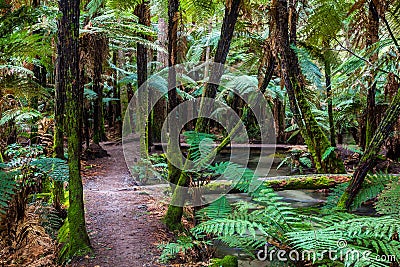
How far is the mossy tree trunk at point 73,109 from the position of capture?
84.0 inches

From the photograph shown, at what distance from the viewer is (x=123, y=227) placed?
3100 mm

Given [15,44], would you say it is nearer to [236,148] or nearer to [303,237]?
[303,237]

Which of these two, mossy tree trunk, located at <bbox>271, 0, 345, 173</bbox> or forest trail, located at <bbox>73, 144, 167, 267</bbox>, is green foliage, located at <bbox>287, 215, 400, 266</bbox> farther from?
mossy tree trunk, located at <bbox>271, 0, 345, 173</bbox>

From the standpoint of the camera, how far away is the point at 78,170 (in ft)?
7.61

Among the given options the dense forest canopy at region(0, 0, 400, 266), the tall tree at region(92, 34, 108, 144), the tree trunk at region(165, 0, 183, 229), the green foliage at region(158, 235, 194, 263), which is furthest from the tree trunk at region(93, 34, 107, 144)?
the green foliage at region(158, 235, 194, 263)

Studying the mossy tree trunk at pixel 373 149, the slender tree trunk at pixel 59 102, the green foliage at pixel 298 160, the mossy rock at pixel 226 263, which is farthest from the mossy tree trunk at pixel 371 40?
the slender tree trunk at pixel 59 102

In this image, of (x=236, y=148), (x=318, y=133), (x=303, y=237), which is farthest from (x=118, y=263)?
(x=236, y=148)

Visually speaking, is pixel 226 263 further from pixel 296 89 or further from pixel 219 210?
pixel 296 89

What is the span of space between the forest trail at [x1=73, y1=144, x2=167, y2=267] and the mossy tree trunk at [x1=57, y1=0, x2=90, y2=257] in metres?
0.17

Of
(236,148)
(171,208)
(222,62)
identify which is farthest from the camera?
(236,148)

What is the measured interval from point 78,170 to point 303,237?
155cm

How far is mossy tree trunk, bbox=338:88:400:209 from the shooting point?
2.23m

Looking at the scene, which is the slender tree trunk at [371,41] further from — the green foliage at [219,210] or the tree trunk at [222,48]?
the green foliage at [219,210]

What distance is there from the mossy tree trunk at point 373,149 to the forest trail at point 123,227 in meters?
1.51
